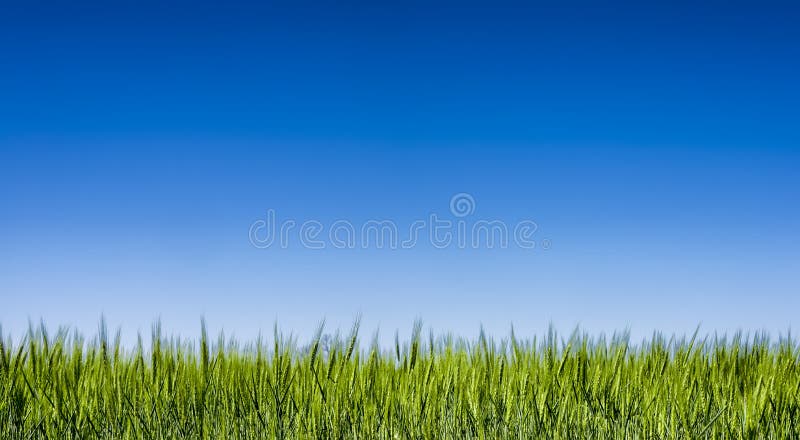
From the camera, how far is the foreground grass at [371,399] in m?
3.44

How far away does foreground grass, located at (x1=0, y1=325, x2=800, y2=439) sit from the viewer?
3439mm

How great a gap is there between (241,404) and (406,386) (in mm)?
773

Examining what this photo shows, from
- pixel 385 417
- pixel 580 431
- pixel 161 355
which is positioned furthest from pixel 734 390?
pixel 161 355

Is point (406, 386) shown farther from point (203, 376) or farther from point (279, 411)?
point (203, 376)

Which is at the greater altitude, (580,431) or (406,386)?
(406,386)

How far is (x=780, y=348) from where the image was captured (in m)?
4.69

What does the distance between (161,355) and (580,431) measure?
79.6 inches

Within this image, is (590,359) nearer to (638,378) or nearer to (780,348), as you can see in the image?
(638,378)

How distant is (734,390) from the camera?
11.9 ft

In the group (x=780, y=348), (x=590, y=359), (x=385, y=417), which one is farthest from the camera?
(x=780, y=348)

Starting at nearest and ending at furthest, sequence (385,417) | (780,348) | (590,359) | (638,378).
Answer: (385,417)
(638,378)
(590,359)
(780,348)

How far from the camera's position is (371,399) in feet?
11.4

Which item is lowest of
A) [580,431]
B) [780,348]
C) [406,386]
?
[580,431]

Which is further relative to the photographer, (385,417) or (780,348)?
(780,348)
